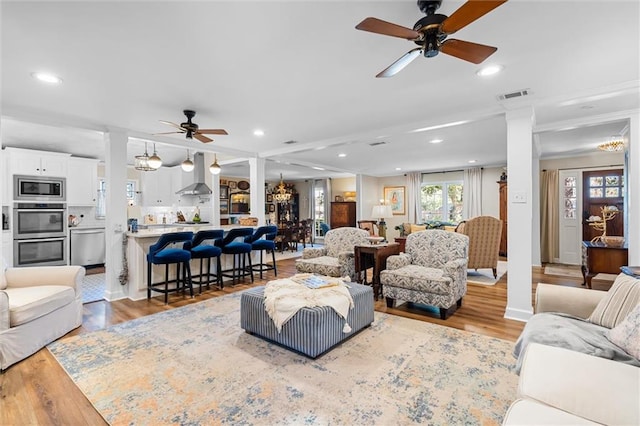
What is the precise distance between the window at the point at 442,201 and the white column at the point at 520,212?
19.3ft

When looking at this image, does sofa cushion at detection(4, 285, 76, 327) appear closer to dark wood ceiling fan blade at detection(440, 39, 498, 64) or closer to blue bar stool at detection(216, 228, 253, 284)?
blue bar stool at detection(216, 228, 253, 284)

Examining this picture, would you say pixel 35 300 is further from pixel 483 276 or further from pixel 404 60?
pixel 483 276

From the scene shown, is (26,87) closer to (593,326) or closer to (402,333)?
(402,333)

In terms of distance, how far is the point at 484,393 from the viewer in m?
2.05

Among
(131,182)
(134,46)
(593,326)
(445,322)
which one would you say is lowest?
(445,322)

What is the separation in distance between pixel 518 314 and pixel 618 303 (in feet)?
5.34

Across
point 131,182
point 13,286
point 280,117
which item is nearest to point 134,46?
point 280,117

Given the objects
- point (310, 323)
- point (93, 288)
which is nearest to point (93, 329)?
point (93, 288)

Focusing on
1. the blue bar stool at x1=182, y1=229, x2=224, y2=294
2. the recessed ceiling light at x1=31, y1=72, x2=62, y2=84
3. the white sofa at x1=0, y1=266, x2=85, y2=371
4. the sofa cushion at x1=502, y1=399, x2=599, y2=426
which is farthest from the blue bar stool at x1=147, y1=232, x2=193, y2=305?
the sofa cushion at x1=502, y1=399, x2=599, y2=426

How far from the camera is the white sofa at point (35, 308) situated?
246 centimetres

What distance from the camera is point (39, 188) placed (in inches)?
226

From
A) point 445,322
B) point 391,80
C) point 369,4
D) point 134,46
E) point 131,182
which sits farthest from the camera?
point 131,182

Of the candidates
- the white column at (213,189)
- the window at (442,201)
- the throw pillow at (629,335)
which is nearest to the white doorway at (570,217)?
the window at (442,201)

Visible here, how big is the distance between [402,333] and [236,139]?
13.1ft
